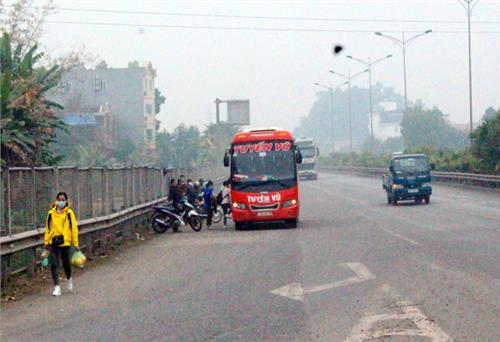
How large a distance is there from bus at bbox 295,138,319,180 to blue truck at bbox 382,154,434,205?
3759cm

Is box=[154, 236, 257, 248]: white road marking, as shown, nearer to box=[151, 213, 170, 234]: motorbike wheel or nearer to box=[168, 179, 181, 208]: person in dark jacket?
box=[151, 213, 170, 234]: motorbike wheel

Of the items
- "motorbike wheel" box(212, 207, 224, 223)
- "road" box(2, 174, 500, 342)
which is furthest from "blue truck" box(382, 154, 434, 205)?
"road" box(2, 174, 500, 342)

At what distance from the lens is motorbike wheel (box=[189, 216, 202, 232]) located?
99.3 ft

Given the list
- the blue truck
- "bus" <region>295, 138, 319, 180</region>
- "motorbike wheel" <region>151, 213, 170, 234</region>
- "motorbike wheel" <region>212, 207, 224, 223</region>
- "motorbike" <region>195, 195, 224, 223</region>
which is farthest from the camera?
"bus" <region>295, 138, 319, 180</region>

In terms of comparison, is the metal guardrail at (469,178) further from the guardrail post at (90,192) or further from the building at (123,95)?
the guardrail post at (90,192)

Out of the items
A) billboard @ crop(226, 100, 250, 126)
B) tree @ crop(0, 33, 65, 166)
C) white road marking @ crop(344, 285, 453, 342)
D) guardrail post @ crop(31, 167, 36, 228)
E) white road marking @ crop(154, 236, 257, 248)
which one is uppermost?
billboard @ crop(226, 100, 250, 126)

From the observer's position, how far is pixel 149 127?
3393 inches

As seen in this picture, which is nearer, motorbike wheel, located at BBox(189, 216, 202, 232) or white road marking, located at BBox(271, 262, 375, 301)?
white road marking, located at BBox(271, 262, 375, 301)

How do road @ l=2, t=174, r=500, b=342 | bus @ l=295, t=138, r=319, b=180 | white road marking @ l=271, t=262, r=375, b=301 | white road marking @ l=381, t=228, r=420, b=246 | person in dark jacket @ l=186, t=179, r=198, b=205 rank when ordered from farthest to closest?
bus @ l=295, t=138, r=319, b=180 < person in dark jacket @ l=186, t=179, r=198, b=205 < white road marking @ l=381, t=228, r=420, b=246 < white road marking @ l=271, t=262, r=375, b=301 < road @ l=2, t=174, r=500, b=342

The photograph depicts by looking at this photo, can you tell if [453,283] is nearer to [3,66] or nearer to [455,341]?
[455,341]

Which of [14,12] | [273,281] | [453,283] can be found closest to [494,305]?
[453,283]

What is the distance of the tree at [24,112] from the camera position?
2841 cm

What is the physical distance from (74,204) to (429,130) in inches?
3705

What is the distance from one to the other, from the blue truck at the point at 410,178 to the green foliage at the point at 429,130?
66.8 m
